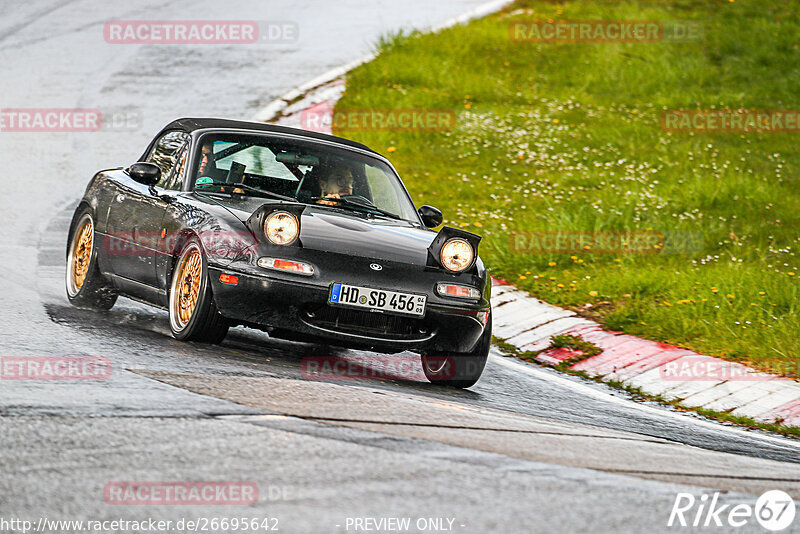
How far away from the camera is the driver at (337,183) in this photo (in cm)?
738

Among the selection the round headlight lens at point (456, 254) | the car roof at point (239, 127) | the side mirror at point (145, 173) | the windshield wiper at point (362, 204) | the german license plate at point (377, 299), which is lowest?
the german license plate at point (377, 299)

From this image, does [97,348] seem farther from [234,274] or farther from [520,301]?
[520,301]

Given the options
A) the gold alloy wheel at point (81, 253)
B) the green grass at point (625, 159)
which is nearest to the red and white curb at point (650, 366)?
the green grass at point (625, 159)

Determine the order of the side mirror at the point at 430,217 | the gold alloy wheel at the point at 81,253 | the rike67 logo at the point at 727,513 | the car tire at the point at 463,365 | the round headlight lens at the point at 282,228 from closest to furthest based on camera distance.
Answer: the rike67 logo at the point at 727,513
the round headlight lens at the point at 282,228
the car tire at the point at 463,365
the side mirror at the point at 430,217
the gold alloy wheel at the point at 81,253

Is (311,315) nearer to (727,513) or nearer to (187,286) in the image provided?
(187,286)

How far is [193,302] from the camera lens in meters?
6.45

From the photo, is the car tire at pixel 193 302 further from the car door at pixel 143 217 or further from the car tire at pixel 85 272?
the car tire at pixel 85 272

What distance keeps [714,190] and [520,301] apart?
467 cm

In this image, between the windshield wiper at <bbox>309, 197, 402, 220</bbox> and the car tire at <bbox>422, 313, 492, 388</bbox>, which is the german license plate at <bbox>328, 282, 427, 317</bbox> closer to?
the car tire at <bbox>422, 313, 492, 388</bbox>

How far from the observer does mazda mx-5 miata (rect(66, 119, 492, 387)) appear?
20.3ft

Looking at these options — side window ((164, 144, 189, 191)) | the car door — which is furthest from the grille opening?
side window ((164, 144, 189, 191))

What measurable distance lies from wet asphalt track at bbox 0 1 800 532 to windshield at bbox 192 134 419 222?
980mm

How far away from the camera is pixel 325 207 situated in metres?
7.14

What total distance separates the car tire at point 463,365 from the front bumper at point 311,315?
322mm
